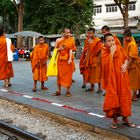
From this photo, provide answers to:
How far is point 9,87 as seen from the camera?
12180mm

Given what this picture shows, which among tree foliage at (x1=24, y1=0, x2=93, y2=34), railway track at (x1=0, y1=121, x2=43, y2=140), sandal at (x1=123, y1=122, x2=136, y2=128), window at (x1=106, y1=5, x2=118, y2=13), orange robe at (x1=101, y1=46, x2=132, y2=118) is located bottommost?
railway track at (x1=0, y1=121, x2=43, y2=140)

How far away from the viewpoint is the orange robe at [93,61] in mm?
10648

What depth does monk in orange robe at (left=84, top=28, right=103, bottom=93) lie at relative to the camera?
10641mm

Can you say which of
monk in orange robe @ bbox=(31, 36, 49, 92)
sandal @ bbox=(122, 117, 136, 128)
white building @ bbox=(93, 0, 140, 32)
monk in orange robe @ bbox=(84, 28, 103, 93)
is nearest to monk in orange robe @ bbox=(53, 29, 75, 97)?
monk in orange robe @ bbox=(84, 28, 103, 93)

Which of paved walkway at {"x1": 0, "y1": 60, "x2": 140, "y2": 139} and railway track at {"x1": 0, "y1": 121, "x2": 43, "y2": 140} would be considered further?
paved walkway at {"x1": 0, "y1": 60, "x2": 140, "y2": 139}

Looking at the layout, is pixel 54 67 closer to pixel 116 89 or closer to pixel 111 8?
pixel 116 89

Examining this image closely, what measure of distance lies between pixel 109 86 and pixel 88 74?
14.6 ft

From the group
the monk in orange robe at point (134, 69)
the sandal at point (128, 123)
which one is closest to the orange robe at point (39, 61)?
the monk in orange robe at point (134, 69)

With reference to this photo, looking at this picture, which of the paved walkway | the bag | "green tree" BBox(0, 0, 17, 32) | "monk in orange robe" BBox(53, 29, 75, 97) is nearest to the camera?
the paved walkway

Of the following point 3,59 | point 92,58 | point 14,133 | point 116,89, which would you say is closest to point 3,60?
point 3,59

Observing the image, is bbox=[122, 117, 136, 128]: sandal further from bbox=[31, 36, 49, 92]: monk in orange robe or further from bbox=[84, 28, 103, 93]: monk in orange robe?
bbox=[31, 36, 49, 92]: monk in orange robe

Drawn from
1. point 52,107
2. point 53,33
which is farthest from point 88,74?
point 53,33

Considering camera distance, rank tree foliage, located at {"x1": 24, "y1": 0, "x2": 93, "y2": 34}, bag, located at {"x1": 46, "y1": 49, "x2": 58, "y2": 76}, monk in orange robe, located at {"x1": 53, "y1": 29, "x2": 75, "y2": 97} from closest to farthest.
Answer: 1. monk in orange robe, located at {"x1": 53, "y1": 29, "x2": 75, "y2": 97}
2. bag, located at {"x1": 46, "y1": 49, "x2": 58, "y2": 76}
3. tree foliage, located at {"x1": 24, "y1": 0, "x2": 93, "y2": 34}

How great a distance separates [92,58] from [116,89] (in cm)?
435
